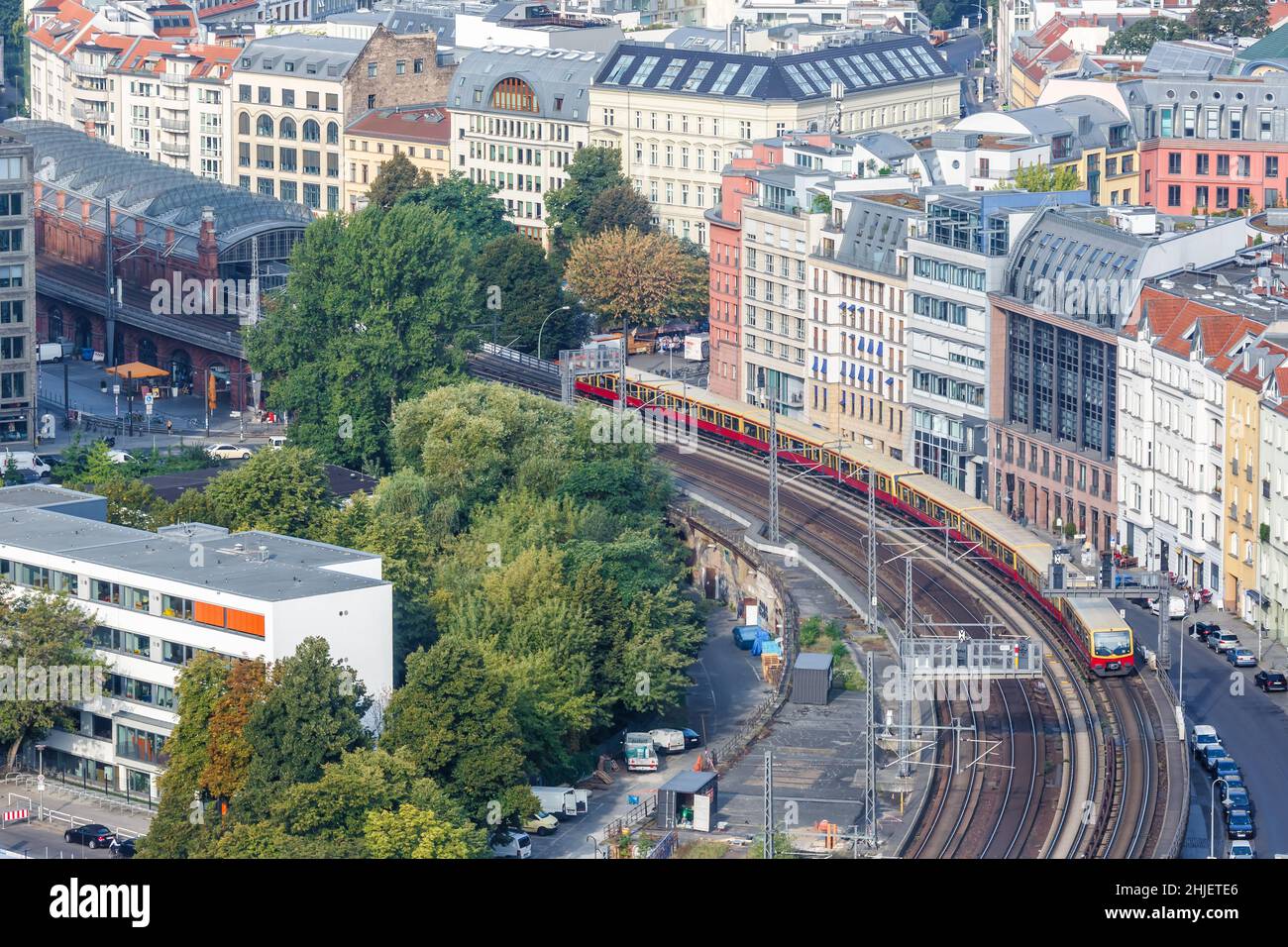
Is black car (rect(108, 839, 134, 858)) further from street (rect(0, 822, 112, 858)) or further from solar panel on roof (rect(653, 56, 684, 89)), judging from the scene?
solar panel on roof (rect(653, 56, 684, 89))

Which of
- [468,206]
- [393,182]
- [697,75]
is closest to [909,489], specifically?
[468,206]

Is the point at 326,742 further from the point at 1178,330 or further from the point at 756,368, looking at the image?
the point at 756,368

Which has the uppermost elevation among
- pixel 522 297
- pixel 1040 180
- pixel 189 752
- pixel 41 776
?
pixel 1040 180

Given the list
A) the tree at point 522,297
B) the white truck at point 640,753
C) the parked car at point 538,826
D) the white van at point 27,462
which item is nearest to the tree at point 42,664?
the parked car at point 538,826

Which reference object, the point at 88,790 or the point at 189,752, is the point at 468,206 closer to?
the point at 88,790
